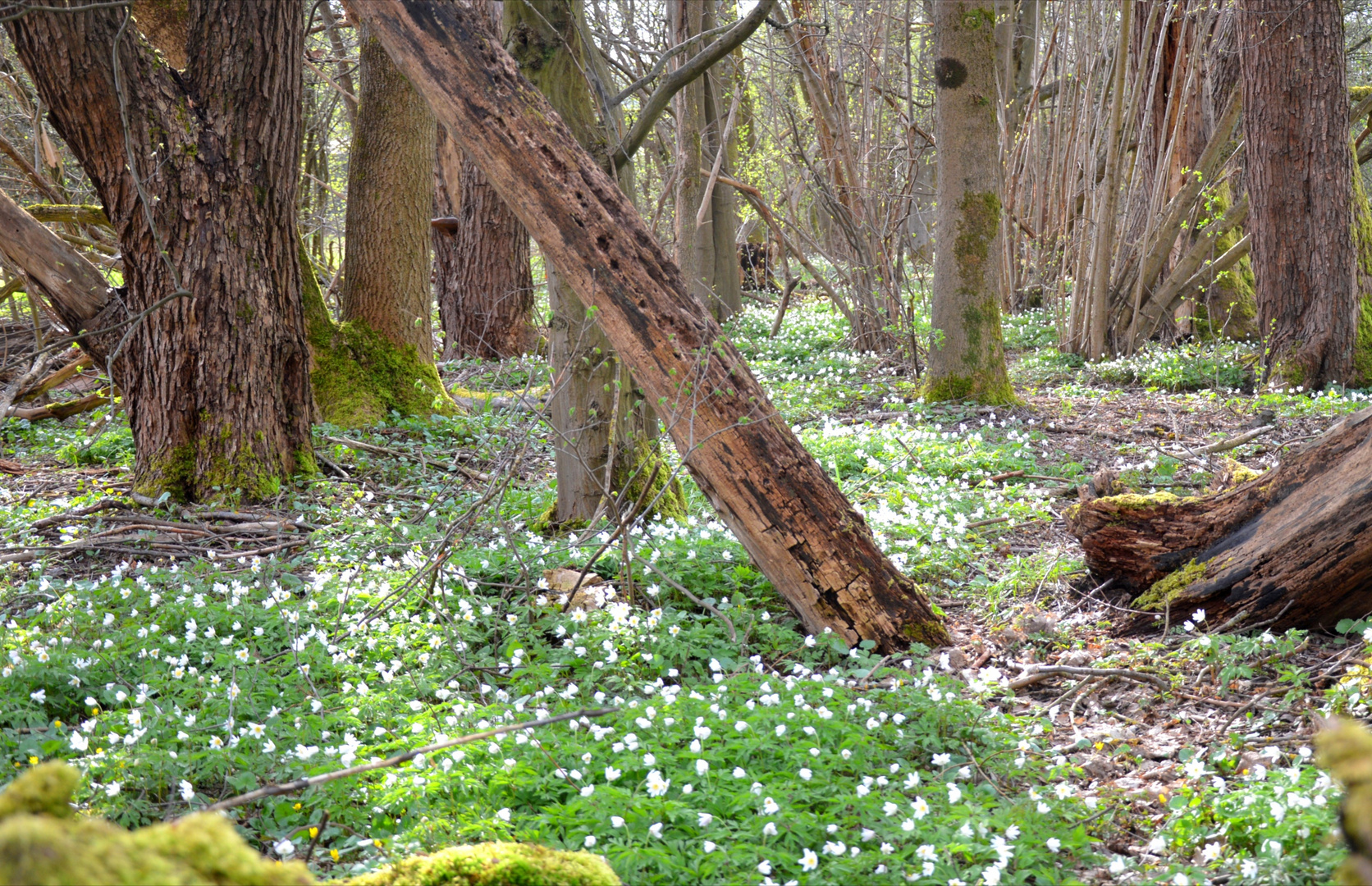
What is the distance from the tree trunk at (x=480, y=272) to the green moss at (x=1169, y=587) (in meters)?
9.00

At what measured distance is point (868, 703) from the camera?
330cm

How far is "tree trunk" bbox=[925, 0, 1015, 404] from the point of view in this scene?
26.5ft

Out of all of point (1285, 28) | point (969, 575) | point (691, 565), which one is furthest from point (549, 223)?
point (1285, 28)

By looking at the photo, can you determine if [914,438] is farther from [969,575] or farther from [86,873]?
[86,873]

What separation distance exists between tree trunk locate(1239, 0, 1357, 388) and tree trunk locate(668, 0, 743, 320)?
506cm

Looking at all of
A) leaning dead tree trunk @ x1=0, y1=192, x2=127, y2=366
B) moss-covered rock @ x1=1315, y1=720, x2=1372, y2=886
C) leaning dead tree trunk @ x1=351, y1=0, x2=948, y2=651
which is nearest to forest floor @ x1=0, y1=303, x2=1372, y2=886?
leaning dead tree trunk @ x1=351, y1=0, x2=948, y2=651

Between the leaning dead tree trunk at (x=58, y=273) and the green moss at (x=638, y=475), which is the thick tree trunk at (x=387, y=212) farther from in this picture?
the green moss at (x=638, y=475)

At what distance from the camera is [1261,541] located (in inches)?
153

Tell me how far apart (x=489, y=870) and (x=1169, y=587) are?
3.62 meters

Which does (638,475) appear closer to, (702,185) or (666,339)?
(666,339)

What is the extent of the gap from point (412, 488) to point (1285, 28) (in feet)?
28.3

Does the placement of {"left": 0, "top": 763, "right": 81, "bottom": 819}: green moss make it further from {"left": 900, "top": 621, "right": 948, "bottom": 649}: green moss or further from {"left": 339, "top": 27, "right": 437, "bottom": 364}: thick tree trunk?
{"left": 339, "top": 27, "right": 437, "bottom": 364}: thick tree trunk

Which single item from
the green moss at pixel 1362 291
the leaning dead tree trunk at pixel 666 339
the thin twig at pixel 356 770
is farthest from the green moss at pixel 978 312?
the thin twig at pixel 356 770

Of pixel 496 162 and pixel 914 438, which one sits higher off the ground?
pixel 496 162
